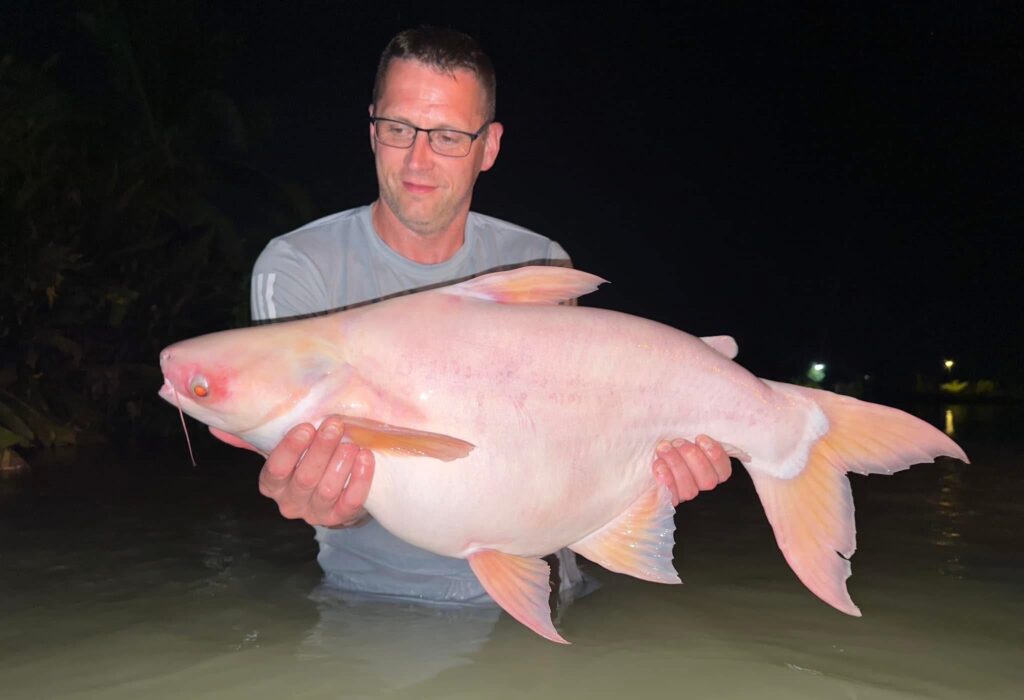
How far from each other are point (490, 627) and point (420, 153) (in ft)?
6.19

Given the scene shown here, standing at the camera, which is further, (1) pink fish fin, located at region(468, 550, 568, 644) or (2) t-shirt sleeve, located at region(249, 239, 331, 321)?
(2) t-shirt sleeve, located at region(249, 239, 331, 321)

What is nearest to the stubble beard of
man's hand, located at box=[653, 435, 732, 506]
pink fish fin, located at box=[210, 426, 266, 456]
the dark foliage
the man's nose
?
the man's nose

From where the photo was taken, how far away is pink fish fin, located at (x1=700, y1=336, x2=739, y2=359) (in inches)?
114

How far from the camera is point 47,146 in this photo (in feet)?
45.3

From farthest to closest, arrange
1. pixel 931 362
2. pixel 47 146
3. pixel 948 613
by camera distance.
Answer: pixel 931 362, pixel 47 146, pixel 948 613

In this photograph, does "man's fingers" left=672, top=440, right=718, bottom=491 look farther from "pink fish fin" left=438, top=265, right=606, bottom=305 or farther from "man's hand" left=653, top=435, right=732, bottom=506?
"pink fish fin" left=438, top=265, right=606, bottom=305

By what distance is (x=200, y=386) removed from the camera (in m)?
2.54

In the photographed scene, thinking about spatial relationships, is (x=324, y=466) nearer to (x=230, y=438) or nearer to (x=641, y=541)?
(x=230, y=438)

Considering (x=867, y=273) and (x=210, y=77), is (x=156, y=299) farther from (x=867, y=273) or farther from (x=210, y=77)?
(x=867, y=273)

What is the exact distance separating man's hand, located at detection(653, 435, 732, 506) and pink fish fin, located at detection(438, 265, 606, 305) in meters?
0.58

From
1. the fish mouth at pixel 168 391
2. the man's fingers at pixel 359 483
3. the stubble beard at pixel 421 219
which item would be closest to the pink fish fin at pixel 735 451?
the man's fingers at pixel 359 483

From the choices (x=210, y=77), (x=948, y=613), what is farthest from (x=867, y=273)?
(x=948, y=613)

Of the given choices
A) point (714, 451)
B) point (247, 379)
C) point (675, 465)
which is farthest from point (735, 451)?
point (247, 379)

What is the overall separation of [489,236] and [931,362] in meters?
36.1
